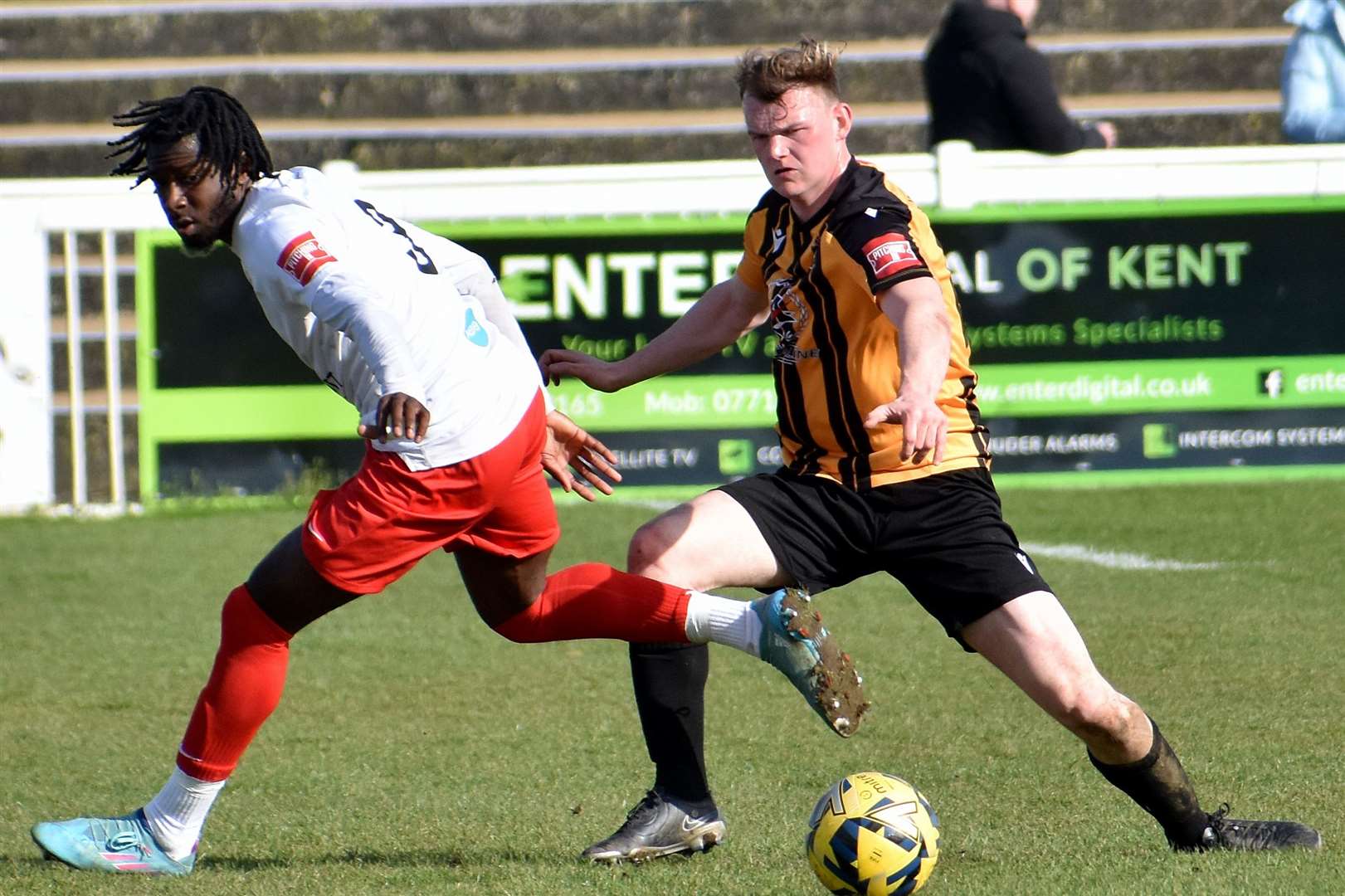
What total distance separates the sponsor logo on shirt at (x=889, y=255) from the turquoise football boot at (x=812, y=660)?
0.75 meters

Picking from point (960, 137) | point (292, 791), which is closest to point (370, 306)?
point (292, 791)

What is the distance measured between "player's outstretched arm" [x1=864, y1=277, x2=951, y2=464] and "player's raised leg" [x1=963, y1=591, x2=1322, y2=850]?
1.52ft

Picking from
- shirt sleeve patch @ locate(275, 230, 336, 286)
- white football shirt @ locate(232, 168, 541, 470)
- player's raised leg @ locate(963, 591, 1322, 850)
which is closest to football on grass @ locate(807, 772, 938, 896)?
player's raised leg @ locate(963, 591, 1322, 850)

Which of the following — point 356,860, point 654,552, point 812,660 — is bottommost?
point 356,860

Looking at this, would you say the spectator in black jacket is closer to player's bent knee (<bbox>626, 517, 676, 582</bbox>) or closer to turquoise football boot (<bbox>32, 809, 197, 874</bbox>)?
player's bent knee (<bbox>626, 517, 676, 582</bbox>)

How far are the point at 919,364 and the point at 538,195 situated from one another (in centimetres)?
696

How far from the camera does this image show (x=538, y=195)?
10.8 metres

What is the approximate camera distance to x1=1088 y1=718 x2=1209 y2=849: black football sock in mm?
4363

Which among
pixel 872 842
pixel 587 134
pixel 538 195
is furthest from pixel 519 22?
pixel 872 842

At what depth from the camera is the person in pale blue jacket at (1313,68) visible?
12.2m

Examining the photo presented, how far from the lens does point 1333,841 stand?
14.6 ft

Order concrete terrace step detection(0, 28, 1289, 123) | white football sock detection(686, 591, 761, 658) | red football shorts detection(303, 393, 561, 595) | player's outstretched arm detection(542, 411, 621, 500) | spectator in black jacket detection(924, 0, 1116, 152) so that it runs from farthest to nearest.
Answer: concrete terrace step detection(0, 28, 1289, 123)
spectator in black jacket detection(924, 0, 1116, 152)
player's outstretched arm detection(542, 411, 621, 500)
white football sock detection(686, 591, 761, 658)
red football shorts detection(303, 393, 561, 595)

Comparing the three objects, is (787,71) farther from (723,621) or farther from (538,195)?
(538,195)

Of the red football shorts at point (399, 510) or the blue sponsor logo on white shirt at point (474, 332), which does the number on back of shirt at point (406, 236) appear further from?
the red football shorts at point (399, 510)
